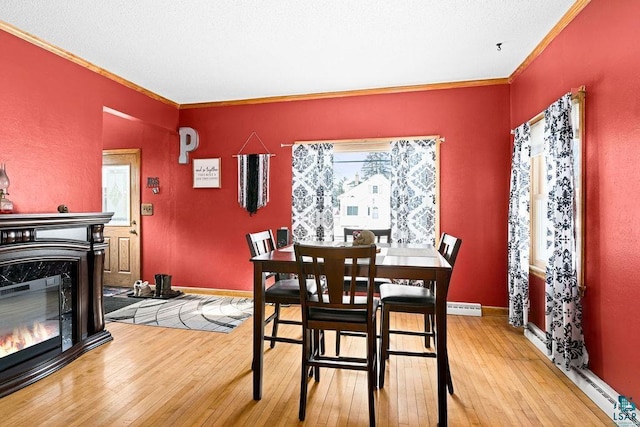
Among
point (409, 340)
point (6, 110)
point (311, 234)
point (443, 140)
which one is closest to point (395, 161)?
point (443, 140)

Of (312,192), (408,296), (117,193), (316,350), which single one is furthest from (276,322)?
(117,193)

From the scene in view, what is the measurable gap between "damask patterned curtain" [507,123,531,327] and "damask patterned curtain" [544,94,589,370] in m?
0.73

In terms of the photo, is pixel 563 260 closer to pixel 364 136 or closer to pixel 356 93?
pixel 364 136

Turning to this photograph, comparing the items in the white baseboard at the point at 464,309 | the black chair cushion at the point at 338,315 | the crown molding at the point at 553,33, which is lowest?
the white baseboard at the point at 464,309

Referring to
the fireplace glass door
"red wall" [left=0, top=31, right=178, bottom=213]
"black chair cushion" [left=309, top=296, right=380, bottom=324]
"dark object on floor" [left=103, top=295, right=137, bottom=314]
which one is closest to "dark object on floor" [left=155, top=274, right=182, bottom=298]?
"dark object on floor" [left=103, top=295, right=137, bottom=314]

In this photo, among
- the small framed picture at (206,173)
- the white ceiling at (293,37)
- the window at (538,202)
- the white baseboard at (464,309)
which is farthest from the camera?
the small framed picture at (206,173)

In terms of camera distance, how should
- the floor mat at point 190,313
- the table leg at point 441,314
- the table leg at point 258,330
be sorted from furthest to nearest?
the floor mat at point 190,313 → the table leg at point 258,330 → the table leg at point 441,314

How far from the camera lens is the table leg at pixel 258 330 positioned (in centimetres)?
230

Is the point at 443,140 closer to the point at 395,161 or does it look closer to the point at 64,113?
the point at 395,161

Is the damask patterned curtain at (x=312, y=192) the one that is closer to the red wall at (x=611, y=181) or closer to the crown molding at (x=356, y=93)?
the crown molding at (x=356, y=93)

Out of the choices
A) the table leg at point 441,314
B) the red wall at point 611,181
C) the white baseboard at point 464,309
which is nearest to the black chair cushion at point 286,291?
the table leg at point 441,314

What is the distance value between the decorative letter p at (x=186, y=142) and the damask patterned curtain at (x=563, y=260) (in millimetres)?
4165

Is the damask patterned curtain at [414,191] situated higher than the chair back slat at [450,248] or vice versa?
the damask patterned curtain at [414,191]

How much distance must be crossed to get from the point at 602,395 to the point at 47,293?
3926mm
